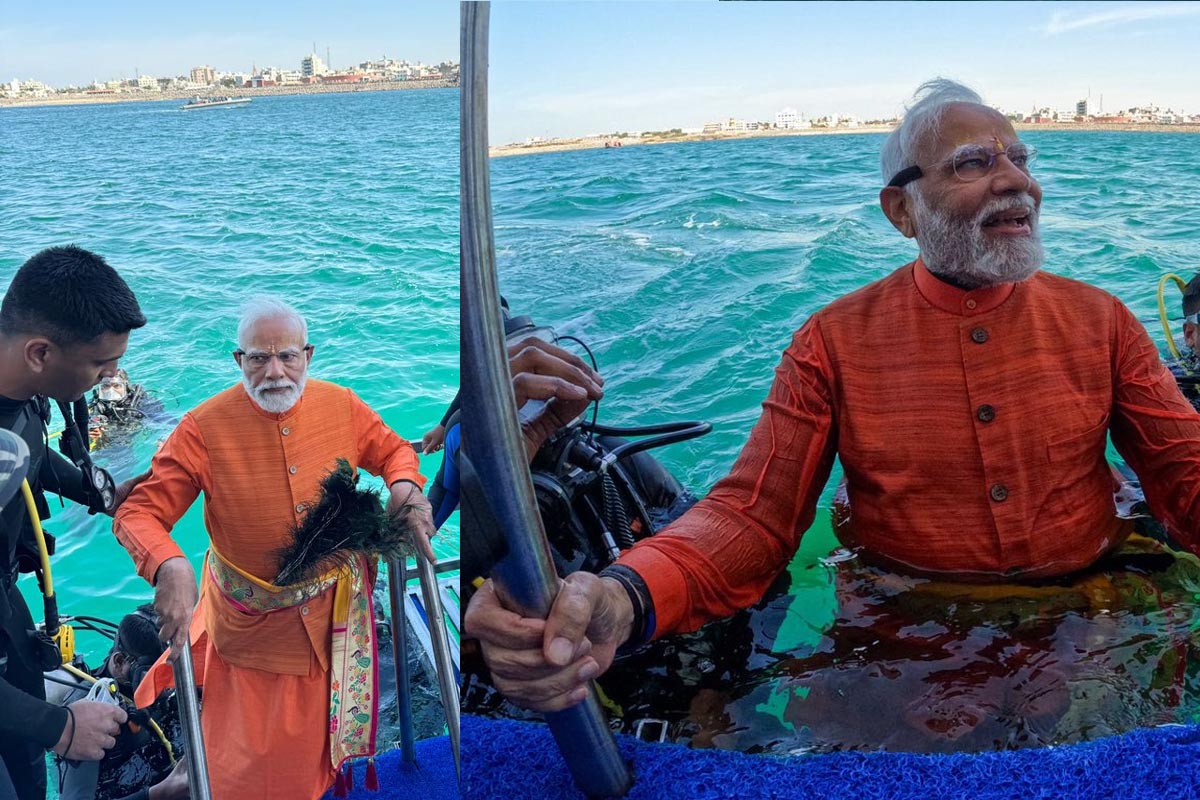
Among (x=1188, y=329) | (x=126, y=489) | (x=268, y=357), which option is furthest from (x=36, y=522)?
(x=1188, y=329)

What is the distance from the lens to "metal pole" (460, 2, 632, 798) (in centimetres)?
70

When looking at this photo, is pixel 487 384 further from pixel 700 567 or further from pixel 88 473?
pixel 88 473

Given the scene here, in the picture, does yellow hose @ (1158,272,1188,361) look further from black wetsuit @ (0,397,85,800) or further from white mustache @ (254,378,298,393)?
black wetsuit @ (0,397,85,800)

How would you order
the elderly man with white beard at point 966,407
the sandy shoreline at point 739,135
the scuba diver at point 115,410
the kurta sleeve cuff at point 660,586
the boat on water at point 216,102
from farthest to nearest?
the boat on water at point 216,102 → the scuba diver at point 115,410 → the elderly man with white beard at point 966,407 → the kurta sleeve cuff at point 660,586 → the sandy shoreline at point 739,135

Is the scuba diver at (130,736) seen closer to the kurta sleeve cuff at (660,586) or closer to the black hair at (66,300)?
the black hair at (66,300)

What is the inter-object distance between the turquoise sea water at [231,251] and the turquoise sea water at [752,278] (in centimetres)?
43

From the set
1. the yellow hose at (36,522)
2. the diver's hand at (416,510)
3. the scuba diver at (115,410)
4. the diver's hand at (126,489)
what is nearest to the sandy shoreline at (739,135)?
the diver's hand at (416,510)

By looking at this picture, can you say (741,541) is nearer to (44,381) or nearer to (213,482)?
(213,482)

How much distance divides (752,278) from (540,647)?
4.48 ft

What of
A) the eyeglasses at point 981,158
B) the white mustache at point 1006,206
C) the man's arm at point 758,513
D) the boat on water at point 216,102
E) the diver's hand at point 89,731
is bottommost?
the diver's hand at point 89,731

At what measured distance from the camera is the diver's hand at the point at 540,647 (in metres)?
0.81

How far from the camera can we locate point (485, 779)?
3.71ft

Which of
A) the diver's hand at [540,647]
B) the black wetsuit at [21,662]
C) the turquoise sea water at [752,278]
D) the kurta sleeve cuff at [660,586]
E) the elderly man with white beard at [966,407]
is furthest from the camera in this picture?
the black wetsuit at [21,662]

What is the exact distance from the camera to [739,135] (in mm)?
1318
